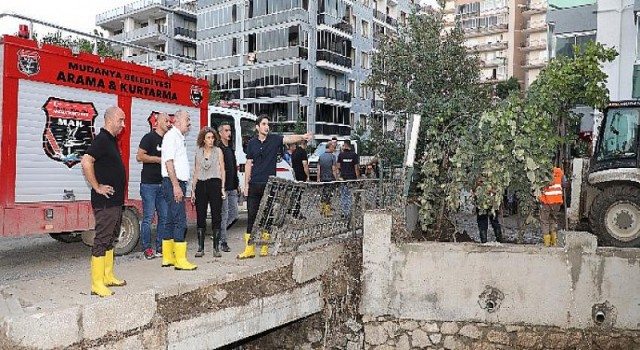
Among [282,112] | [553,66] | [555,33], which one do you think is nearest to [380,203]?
[553,66]

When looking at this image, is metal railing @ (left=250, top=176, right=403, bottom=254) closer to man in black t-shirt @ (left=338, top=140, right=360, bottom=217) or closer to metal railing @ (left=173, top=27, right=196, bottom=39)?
man in black t-shirt @ (left=338, top=140, right=360, bottom=217)

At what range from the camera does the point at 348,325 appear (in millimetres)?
6730

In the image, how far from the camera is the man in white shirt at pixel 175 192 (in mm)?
6176

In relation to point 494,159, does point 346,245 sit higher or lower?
lower

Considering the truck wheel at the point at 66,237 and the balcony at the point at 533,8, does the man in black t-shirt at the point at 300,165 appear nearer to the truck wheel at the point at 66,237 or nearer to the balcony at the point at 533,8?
the truck wheel at the point at 66,237

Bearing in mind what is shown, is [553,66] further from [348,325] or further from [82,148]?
[82,148]

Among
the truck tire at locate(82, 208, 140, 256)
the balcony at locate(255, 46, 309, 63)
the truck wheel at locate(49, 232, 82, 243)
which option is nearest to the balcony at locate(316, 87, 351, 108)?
the balcony at locate(255, 46, 309, 63)

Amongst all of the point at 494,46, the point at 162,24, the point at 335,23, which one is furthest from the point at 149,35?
the point at 494,46

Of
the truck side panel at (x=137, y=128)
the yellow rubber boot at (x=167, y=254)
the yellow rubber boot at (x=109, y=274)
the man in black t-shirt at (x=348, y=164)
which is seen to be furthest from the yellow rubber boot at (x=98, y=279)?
the man in black t-shirt at (x=348, y=164)

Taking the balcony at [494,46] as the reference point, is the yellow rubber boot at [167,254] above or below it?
below

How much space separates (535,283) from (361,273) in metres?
2.00

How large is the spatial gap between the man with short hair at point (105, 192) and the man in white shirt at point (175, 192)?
3.17 feet

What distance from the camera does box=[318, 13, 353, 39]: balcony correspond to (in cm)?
3812

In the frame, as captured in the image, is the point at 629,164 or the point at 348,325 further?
the point at 629,164
